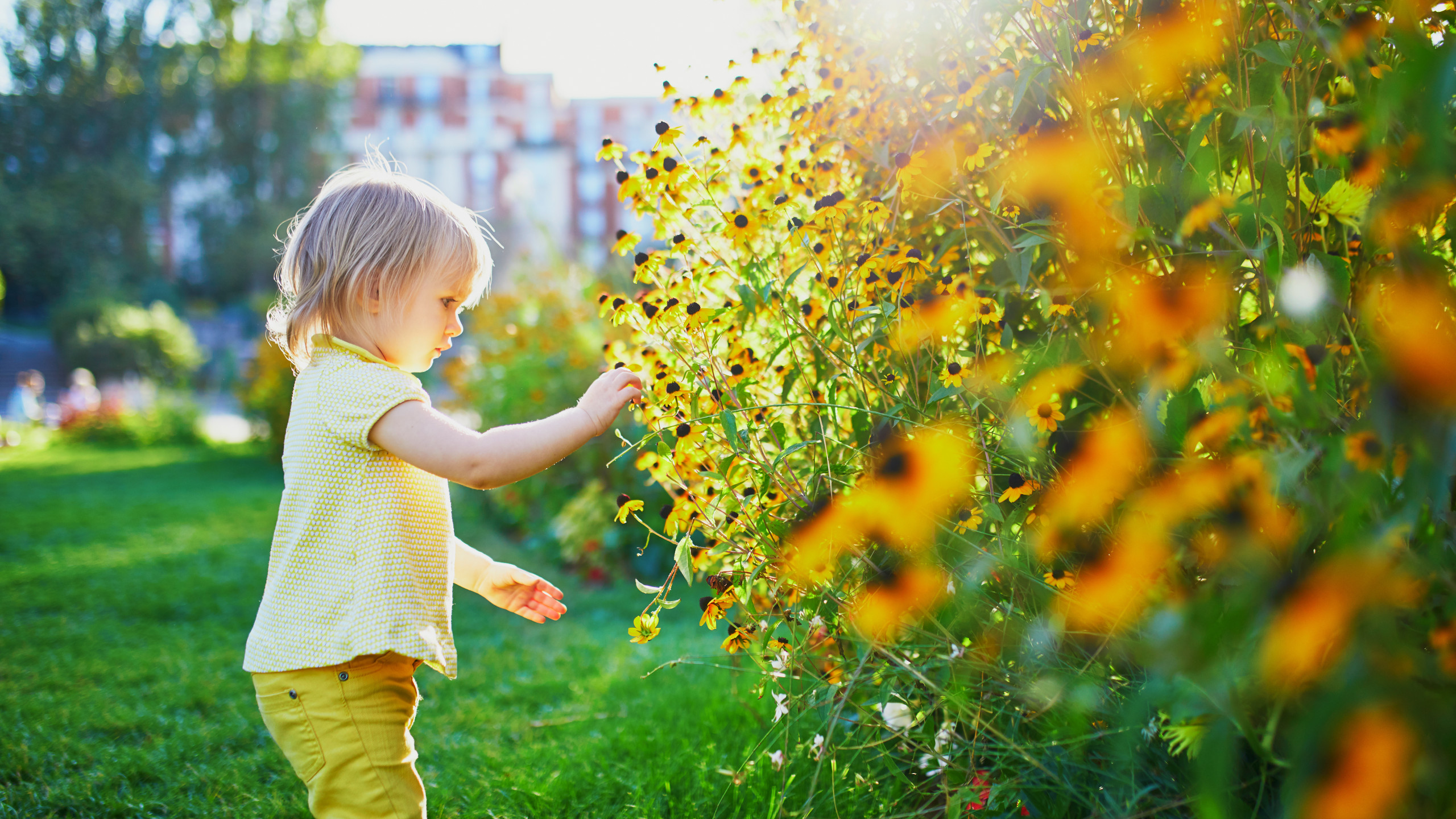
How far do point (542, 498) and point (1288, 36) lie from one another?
5.19 metres

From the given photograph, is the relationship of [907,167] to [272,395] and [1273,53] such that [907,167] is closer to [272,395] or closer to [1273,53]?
[1273,53]

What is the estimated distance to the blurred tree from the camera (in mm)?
28047

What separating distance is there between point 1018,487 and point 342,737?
4.03ft

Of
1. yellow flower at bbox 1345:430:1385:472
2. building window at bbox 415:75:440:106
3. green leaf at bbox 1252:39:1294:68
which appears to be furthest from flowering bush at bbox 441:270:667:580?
building window at bbox 415:75:440:106

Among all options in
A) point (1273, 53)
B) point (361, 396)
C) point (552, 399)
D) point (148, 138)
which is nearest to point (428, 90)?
point (148, 138)

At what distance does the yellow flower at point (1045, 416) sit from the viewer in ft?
4.31

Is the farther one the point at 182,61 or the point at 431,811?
the point at 182,61

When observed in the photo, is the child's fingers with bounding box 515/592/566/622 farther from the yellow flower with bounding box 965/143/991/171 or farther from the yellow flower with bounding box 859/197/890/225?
the yellow flower with bounding box 965/143/991/171

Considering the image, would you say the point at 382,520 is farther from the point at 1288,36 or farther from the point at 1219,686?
the point at 1288,36

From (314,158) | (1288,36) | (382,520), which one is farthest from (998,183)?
(314,158)

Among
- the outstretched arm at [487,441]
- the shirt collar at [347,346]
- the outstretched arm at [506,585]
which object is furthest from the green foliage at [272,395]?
the outstretched arm at [487,441]

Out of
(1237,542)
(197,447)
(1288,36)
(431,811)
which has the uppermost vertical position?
(1288,36)

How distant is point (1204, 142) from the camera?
137 cm

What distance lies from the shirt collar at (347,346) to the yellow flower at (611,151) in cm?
55
